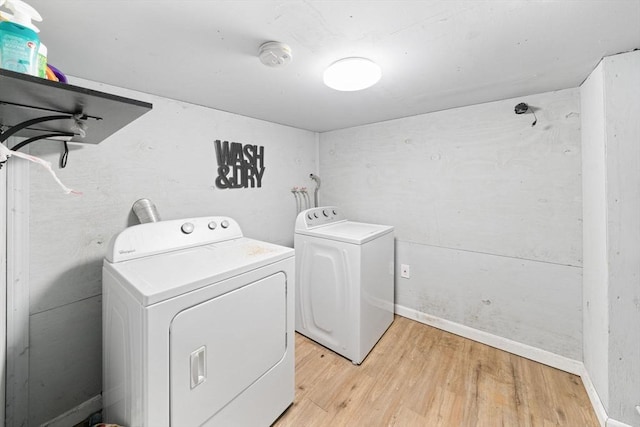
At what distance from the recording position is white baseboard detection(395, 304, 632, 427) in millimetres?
1408

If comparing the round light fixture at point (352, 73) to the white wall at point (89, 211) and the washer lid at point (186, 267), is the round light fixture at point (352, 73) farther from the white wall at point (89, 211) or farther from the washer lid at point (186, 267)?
the white wall at point (89, 211)

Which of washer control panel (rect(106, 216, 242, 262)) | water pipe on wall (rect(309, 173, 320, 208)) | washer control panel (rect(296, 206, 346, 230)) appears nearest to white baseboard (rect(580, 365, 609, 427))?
washer control panel (rect(296, 206, 346, 230))

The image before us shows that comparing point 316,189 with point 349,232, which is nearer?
point 349,232

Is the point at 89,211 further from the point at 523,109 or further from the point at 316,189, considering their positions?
the point at 523,109

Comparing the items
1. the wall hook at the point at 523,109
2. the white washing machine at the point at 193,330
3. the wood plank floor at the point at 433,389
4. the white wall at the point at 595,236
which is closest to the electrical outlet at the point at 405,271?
the wood plank floor at the point at 433,389

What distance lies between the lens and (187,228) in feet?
5.11

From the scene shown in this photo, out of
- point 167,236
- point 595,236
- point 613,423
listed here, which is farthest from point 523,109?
point 167,236

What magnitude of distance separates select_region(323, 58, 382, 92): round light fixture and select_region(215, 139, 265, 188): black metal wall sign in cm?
110

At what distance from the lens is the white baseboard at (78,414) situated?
1.38 m

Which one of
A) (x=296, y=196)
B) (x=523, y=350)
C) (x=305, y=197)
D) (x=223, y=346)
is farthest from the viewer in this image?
(x=305, y=197)

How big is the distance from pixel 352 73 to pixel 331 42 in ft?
0.67

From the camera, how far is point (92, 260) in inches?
58.7

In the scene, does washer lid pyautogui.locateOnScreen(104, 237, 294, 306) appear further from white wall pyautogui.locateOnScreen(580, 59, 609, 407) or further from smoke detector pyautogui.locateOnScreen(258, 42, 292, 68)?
white wall pyautogui.locateOnScreen(580, 59, 609, 407)

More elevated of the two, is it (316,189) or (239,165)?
(239,165)
